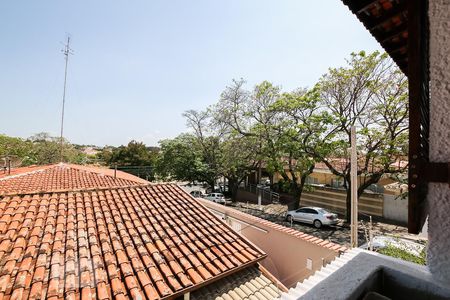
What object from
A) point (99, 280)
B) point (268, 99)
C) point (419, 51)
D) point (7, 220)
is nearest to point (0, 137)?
point (268, 99)

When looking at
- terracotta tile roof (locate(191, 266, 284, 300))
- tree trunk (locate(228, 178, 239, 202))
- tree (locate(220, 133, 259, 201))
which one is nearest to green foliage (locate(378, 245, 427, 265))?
terracotta tile roof (locate(191, 266, 284, 300))

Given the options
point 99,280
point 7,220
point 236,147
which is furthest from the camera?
point 236,147

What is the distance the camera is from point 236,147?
24375 mm

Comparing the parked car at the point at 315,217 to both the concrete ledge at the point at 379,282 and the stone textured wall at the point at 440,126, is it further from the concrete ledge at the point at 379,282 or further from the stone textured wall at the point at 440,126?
the stone textured wall at the point at 440,126

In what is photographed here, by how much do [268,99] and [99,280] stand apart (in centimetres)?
1980

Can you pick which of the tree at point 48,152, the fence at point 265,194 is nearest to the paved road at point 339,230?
the fence at point 265,194

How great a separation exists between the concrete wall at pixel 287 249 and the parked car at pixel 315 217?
25.2 feet

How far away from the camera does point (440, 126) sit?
144cm

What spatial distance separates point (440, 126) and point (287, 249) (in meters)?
8.56

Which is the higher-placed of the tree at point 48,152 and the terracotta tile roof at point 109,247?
the tree at point 48,152

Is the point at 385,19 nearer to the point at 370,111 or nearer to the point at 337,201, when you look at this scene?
the point at 370,111

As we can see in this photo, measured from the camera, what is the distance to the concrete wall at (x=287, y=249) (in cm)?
788

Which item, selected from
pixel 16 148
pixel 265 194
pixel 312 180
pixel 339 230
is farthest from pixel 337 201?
pixel 16 148

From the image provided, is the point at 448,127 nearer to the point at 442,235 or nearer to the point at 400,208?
the point at 442,235
